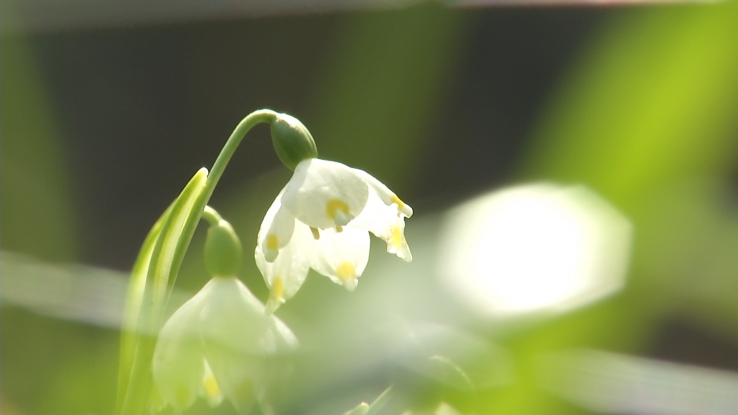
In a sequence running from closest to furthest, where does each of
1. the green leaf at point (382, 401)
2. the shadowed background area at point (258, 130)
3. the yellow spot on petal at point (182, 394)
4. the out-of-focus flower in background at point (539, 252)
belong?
the out-of-focus flower in background at point (539, 252) < the green leaf at point (382, 401) < the yellow spot on petal at point (182, 394) < the shadowed background area at point (258, 130)

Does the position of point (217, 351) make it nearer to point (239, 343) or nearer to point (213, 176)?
point (239, 343)

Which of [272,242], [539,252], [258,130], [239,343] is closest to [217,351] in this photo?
[239,343]

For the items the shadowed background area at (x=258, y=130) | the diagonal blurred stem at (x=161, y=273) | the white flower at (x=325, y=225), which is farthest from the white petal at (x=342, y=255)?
the shadowed background area at (x=258, y=130)

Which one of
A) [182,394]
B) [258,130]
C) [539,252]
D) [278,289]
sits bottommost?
[182,394]

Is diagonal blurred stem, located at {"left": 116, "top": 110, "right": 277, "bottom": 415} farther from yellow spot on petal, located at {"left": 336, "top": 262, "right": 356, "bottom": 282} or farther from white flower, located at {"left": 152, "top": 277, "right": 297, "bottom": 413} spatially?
yellow spot on petal, located at {"left": 336, "top": 262, "right": 356, "bottom": 282}

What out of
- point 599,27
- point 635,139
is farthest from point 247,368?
point 599,27

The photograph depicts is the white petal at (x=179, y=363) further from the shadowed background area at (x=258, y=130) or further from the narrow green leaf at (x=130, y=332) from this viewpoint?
the shadowed background area at (x=258, y=130)
